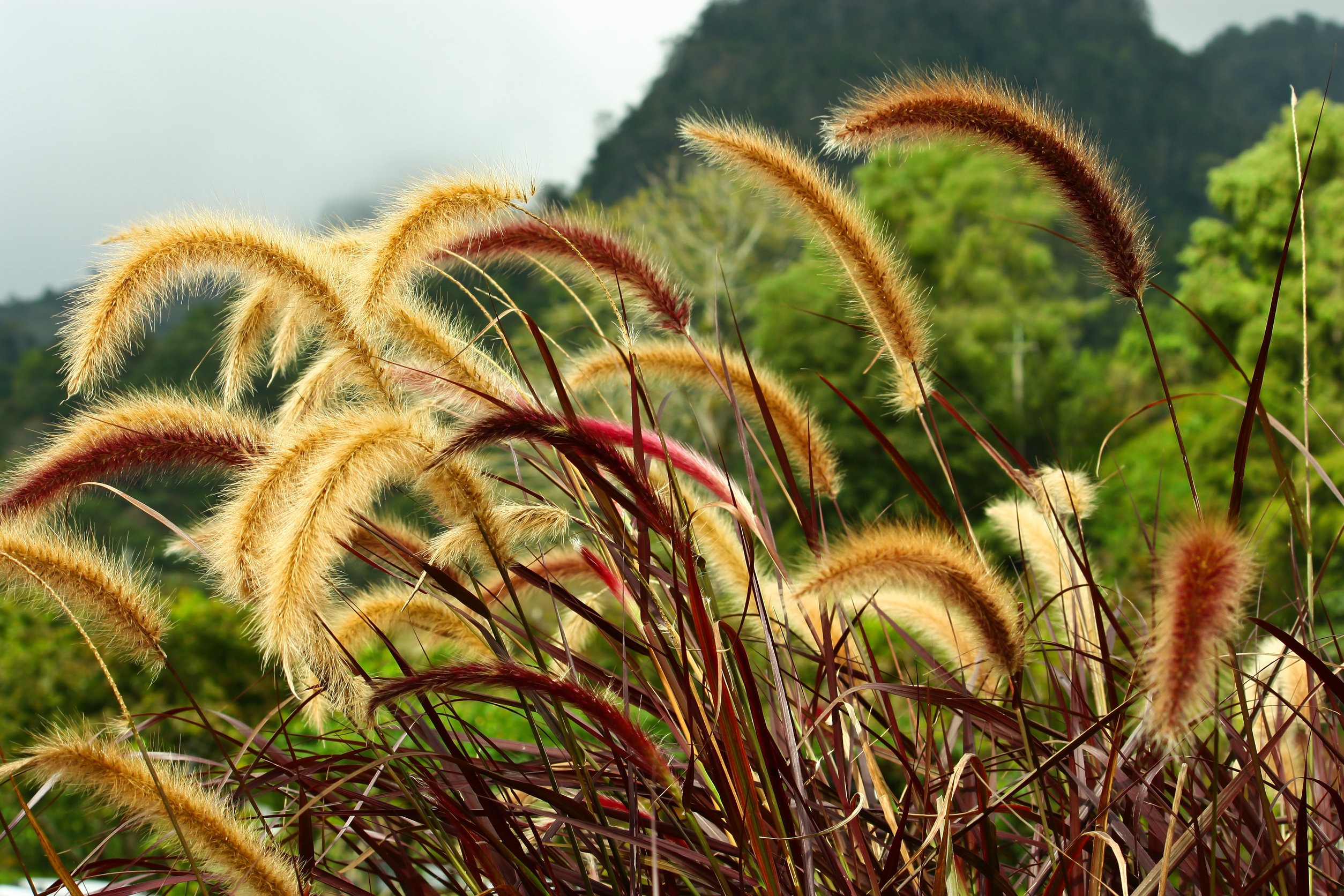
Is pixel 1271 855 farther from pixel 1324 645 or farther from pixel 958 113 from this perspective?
pixel 958 113

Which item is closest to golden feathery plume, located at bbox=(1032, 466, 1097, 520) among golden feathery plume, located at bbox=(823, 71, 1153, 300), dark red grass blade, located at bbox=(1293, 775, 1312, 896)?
golden feathery plume, located at bbox=(823, 71, 1153, 300)

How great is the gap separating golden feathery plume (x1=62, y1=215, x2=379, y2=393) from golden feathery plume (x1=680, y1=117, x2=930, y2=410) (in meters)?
0.76

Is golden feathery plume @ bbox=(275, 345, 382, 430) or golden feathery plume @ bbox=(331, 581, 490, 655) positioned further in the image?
golden feathery plume @ bbox=(331, 581, 490, 655)

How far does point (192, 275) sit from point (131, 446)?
1.00ft

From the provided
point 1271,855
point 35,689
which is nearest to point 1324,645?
point 1271,855

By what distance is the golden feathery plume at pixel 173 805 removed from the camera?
1.05 meters

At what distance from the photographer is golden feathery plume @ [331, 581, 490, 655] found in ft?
5.29

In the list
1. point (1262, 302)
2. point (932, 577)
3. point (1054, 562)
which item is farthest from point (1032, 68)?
point (932, 577)

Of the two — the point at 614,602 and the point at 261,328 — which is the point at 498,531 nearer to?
the point at 614,602

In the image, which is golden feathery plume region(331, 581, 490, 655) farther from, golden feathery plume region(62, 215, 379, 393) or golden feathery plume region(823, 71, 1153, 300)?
golden feathery plume region(823, 71, 1153, 300)

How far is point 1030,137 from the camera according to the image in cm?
155

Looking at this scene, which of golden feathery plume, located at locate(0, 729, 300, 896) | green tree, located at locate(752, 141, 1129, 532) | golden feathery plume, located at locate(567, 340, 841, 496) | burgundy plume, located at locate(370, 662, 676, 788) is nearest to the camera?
burgundy plume, located at locate(370, 662, 676, 788)

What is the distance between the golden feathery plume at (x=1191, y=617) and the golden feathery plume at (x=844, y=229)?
1.01 meters

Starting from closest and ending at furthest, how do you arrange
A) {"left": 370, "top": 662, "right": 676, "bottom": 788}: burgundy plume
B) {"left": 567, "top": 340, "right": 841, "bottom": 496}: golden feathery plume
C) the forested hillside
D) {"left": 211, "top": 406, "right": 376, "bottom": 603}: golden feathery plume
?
{"left": 370, "top": 662, "right": 676, "bottom": 788}: burgundy plume
{"left": 211, "top": 406, "right": 376, "bottom": 603}: golden feathery plume
{"left": 567, "top": 340, "right": 841, "bottom": 496}: golden feathery plume
the forested hillside
